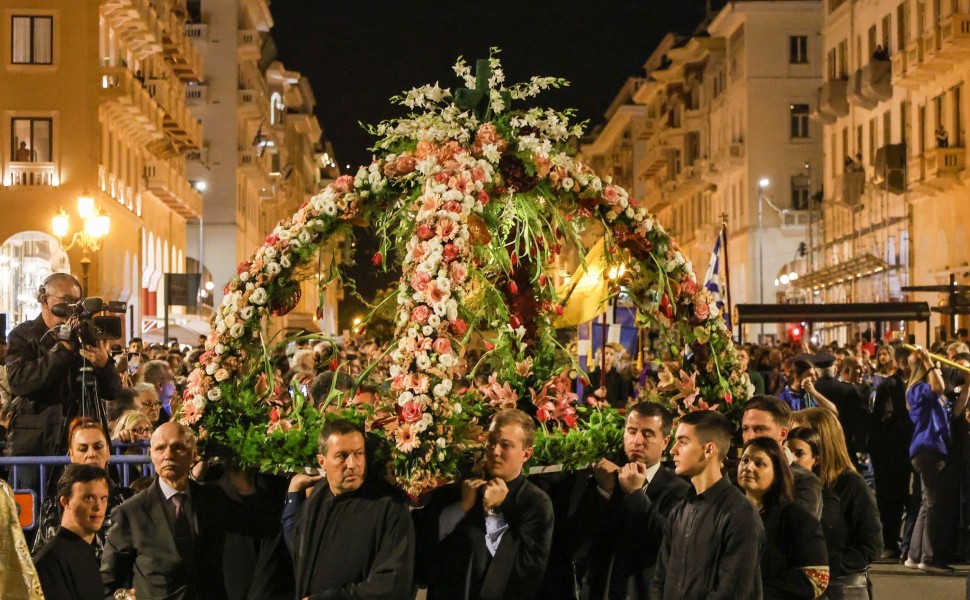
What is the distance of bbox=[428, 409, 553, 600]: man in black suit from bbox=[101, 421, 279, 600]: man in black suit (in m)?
1.05

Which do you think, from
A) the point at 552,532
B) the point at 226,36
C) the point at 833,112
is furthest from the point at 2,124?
the point at 552,532

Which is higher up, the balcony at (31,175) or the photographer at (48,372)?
the balcony at (31,175)

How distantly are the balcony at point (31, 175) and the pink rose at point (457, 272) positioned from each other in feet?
114

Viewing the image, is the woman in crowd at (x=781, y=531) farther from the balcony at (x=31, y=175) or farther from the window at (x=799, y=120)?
the window at (x=799, y=120)

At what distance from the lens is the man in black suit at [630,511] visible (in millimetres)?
8539

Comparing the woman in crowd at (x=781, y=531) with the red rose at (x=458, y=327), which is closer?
the woman in crowd at (x=781, y=531)

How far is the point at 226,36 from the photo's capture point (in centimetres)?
7188

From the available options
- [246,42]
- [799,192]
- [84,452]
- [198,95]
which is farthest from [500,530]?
[246,42]

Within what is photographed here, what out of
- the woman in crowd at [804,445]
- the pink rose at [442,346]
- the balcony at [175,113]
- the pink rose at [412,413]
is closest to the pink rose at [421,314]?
the pink rose at [442,346]

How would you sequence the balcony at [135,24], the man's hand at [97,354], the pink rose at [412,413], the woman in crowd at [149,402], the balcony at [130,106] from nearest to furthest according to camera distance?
the pink rose at [412,413], the man's hand at [97,354], the woman in crowd at [149,402], the balcony at [130,106], the balcony at [135,24]

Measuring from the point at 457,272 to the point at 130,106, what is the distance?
38.0 m

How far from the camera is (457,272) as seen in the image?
8.91 m

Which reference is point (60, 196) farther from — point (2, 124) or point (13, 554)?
point (13, 554)

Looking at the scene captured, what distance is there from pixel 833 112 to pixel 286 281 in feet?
147
